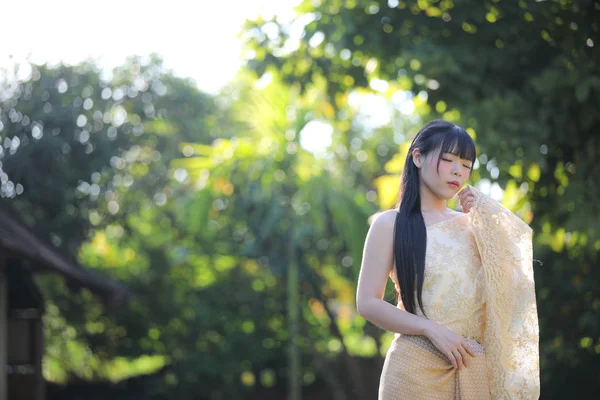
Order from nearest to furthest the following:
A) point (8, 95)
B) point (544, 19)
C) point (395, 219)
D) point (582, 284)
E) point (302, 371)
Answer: point (395, 219), point (544, 19), point (582, 284), point (8, 95), point (302, 371)

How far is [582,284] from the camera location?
35.7 ft

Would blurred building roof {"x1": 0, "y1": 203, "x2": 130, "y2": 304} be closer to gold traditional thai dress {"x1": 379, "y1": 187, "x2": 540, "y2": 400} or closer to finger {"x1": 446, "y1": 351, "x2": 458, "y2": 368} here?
gold traditional thai dress {"x1": 379, "y1": 187, "x2": 540, "y2": 400}

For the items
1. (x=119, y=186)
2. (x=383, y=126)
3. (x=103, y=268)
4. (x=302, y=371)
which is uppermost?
(x=383, y=126)

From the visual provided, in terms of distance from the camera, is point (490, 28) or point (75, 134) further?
point (75, 134)

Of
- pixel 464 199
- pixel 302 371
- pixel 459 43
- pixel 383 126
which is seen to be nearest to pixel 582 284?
pixel 459 43

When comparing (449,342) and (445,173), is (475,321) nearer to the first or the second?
(449,342)

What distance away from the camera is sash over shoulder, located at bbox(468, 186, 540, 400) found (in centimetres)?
277

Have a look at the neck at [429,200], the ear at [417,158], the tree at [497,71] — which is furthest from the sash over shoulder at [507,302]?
the tree at [497,71]

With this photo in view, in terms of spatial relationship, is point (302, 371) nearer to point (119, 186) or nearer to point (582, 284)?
point (119, 186)

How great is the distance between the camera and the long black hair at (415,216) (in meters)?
2.78

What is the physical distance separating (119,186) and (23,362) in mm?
4745

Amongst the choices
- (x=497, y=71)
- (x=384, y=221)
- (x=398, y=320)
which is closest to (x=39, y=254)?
(x=497, y=71)

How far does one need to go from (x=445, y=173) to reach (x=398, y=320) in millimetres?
462

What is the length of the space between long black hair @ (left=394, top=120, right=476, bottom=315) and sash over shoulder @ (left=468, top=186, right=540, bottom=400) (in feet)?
0.57
